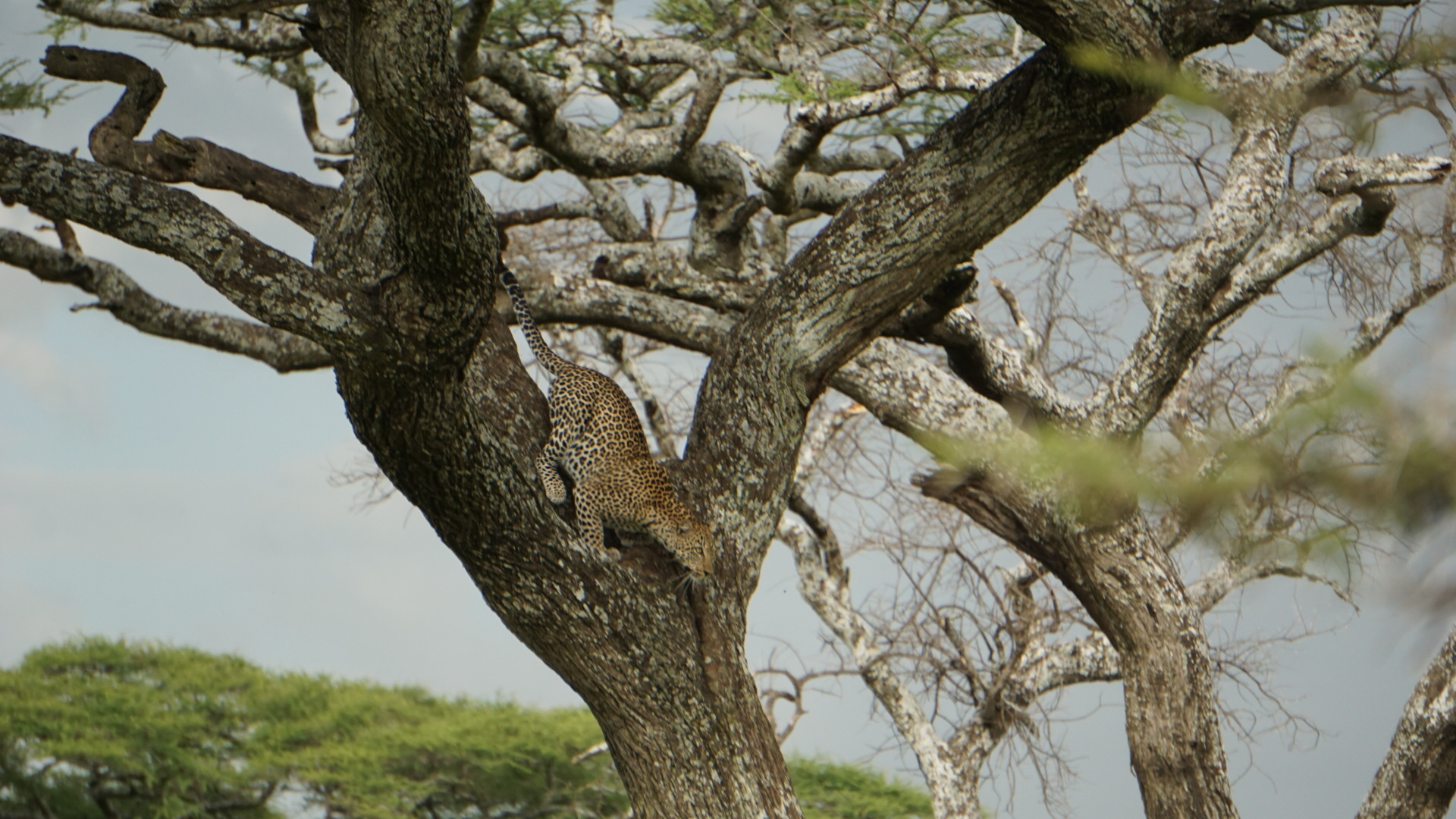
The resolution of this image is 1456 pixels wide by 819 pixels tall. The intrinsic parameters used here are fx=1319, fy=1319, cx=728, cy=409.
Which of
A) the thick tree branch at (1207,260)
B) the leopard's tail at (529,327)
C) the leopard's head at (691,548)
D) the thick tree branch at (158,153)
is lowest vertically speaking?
the leopard's head at (691,548)

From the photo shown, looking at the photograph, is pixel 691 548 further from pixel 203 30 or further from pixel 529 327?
pixel 203 30

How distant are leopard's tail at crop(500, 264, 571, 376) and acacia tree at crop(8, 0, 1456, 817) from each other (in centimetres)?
13

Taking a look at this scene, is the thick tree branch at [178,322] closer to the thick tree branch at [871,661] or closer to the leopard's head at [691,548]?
the leopard's head at [691,548]

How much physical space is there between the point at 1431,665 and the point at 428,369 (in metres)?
3.97

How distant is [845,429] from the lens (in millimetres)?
8141

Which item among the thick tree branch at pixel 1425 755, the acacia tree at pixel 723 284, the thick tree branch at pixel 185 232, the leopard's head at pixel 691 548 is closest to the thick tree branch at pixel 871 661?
the acacia tree at pixel 723 284

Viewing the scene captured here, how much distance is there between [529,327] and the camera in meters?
5.00

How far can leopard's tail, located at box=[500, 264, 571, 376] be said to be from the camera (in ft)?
16.3

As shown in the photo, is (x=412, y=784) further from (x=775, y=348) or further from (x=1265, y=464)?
(x=1265, y=464)

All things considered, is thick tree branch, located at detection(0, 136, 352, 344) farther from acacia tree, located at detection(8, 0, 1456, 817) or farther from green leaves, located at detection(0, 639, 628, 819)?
green leaves, located at detection(0, 639, 628, 819)

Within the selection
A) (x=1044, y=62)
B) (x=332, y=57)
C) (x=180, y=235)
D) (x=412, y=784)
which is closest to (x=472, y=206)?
(x=180, y=235)

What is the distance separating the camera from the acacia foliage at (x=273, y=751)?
392 inches

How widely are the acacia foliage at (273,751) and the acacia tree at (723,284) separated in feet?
18.5

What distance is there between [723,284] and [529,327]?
80 centimetres
